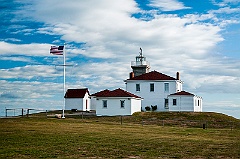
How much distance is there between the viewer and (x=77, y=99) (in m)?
63.6

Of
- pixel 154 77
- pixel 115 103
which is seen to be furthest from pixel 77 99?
pixel 115 103

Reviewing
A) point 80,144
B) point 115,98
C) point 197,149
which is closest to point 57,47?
point 115,98

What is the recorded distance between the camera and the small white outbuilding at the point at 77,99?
6347cm

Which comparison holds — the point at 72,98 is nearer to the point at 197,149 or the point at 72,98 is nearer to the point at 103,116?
the point at 103,116

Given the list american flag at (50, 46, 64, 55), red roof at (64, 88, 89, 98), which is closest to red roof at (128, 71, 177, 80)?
red roof at (64, 88, 89, 98)

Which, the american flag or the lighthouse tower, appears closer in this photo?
the american flag

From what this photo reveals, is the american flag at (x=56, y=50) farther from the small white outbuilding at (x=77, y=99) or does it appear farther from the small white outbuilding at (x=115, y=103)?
the small white outbuilding at (x=77, y=99)

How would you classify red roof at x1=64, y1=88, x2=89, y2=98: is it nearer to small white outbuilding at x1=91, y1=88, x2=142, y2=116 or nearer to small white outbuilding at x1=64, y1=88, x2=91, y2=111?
small white outbuilding at x1=64, y1=88, x2=91, y2=111

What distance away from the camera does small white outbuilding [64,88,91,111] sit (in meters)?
63.5

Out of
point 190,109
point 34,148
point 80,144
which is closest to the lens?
point 34,148

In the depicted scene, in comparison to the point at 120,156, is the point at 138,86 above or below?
above

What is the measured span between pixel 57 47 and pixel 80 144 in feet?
79.4

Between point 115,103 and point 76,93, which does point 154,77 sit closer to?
point 115,103

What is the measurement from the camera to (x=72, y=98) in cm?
6388
